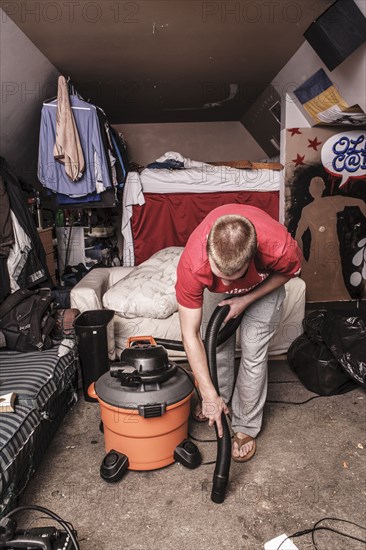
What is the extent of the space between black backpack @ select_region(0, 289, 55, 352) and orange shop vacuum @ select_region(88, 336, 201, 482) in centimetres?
55

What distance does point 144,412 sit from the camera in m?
1.49

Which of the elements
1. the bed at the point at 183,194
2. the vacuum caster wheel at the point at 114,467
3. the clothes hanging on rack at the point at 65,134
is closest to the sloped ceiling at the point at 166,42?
the clothes hanging on rack at the point at 65,134

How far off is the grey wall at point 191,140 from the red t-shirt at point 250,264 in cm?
420

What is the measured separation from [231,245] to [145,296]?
136 cm

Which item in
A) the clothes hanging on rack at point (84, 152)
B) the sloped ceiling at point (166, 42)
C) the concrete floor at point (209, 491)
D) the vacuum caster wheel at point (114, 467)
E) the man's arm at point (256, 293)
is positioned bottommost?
the concrete floor at point (209, 491)

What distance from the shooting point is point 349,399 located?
2186mm

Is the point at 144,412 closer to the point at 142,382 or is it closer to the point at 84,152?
the point at 142,382

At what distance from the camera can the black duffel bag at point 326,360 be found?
219 cm

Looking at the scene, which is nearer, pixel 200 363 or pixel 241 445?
pixel 200 363

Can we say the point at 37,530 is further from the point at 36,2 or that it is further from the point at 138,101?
the point at 138,101

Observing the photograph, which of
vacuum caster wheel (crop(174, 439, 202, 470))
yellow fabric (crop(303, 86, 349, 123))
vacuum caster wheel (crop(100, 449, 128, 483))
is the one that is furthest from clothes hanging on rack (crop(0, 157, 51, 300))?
yellow fabric (crop(303, 86, 349, 123))

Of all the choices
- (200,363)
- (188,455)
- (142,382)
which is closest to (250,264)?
(200,363)

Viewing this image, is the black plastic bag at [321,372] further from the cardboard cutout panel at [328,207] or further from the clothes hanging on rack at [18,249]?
the clothes hanging on rack at [18,249]

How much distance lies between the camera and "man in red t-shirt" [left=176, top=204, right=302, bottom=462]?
4.00ft
